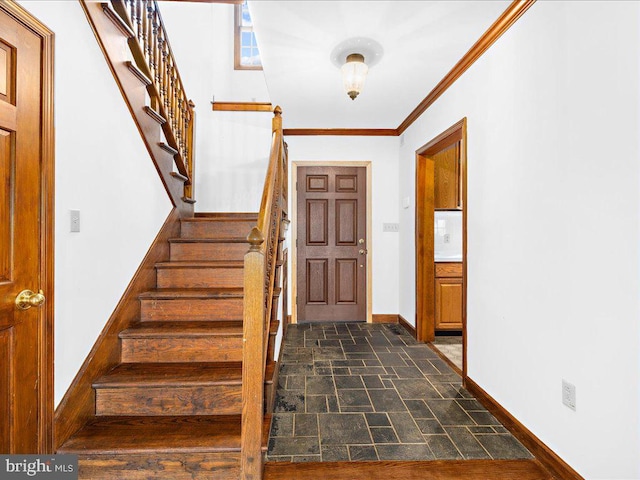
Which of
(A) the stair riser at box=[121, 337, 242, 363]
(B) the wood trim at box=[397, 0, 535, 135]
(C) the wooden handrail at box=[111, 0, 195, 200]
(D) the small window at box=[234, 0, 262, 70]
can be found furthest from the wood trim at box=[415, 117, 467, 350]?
(D) the small window at box=[234, 0, 262, 70]

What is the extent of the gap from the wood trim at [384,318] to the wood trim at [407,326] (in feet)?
0.24

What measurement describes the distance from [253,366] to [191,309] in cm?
98

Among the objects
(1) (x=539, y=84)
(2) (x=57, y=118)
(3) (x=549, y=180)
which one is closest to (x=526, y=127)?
(1) (x=539, y=84)

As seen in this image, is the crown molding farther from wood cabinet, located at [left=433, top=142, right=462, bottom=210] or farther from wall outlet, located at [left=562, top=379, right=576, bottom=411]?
wall outlet, located at [left=562, top=379, right=576, bottom=411]

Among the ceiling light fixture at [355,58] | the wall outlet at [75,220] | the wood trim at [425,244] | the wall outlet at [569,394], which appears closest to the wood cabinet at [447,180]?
the wood trim at [425,244]

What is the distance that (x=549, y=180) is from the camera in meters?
1.74

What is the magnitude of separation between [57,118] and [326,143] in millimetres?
3222

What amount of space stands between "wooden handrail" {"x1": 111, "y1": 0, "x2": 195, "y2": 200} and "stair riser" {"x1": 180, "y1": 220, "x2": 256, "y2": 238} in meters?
0.31

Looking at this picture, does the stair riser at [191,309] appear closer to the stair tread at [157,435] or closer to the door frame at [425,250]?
the stair tread at [157,435]

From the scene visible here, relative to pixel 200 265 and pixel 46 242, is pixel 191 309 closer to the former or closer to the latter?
pixel 200 265

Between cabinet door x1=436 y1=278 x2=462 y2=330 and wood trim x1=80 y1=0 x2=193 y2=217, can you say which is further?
cabinet door x1=436 y1=278 x2=462 y2=330

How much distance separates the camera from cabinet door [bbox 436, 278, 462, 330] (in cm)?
383

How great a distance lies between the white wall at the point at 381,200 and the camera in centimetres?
446

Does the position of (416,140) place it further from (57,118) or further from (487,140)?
(57,118)
